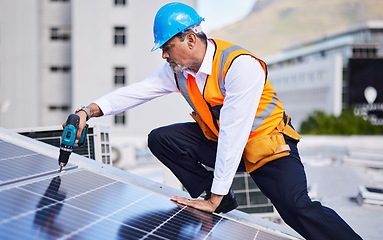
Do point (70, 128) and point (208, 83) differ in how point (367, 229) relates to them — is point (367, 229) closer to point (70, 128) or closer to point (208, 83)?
point (208, 83)

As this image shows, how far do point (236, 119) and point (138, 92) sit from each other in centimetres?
94

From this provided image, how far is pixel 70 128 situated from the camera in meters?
2.86

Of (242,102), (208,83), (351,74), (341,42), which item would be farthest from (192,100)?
(341,42)

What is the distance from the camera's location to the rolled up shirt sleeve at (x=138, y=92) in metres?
3.50

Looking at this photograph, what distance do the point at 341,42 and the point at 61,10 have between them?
167 ft

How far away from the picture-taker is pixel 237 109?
9.50 feet

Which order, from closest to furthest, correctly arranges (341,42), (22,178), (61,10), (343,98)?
(22,178) → (61,10) → (343,98) → (341,42)

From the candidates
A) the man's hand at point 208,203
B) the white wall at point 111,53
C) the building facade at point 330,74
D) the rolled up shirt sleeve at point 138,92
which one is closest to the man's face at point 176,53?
the rolled up shirt sleeve at point 138,92

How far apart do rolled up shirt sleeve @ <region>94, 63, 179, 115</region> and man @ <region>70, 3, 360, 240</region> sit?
89 mm

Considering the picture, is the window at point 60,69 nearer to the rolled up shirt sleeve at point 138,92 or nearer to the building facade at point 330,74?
the rolled up shirt sleeve at point 138,92

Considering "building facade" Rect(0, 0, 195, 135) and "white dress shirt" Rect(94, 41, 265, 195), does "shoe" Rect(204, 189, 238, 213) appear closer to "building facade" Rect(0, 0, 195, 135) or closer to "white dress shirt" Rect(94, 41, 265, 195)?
"white dress shirt" Rect(94, 41, 265, 195)

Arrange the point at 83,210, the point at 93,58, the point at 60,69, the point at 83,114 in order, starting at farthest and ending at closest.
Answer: the point at 60,69 < the point at 93,58 < the point at 83,114 < the point at 83,210

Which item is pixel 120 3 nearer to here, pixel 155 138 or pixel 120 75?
pixel 120 75

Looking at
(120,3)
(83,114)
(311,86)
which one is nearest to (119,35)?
(120,3)
